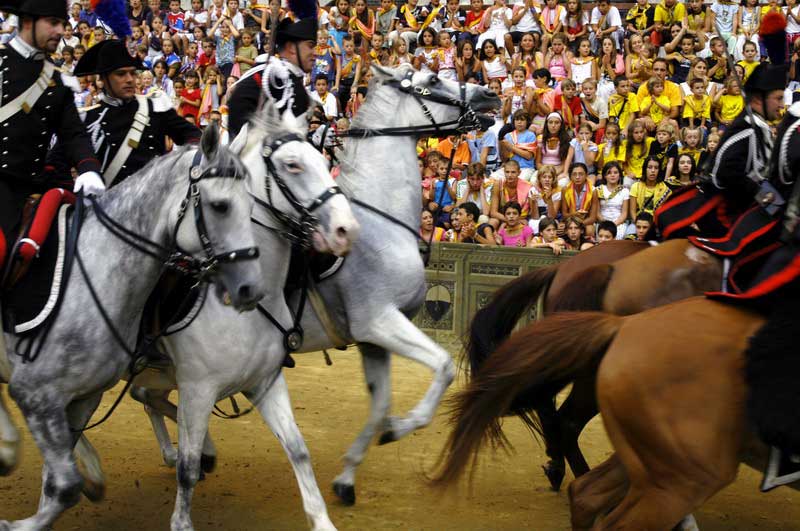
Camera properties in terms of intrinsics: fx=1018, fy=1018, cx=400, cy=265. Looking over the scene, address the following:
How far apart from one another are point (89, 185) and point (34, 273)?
522mm

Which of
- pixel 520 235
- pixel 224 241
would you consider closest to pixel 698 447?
pixel 224 241

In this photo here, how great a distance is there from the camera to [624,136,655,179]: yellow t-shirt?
1239 cm

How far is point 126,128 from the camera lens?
5992 millimetres

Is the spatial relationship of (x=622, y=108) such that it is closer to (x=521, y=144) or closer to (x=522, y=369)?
(x=521, y=144)

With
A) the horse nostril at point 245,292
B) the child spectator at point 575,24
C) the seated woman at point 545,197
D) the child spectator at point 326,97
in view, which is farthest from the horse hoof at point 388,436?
the child spectator at point 575,24

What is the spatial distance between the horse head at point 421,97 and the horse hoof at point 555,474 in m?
2.35

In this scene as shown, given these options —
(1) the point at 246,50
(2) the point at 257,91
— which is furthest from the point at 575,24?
(2) the point at 257,91

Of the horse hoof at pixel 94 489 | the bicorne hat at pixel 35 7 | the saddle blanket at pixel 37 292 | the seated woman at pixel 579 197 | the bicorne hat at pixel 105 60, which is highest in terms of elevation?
the bicorne hat at pixel 35 7

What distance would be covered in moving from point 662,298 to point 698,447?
187cm

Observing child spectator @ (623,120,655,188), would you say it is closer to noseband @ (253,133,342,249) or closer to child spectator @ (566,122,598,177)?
child spectator @ (566,122,598,177)

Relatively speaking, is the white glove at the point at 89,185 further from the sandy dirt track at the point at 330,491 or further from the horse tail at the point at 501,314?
the horse tail at the point at 501,314

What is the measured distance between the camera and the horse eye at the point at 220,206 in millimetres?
4637

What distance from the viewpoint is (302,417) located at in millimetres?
8508

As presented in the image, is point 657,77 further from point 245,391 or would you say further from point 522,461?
point 245,391
